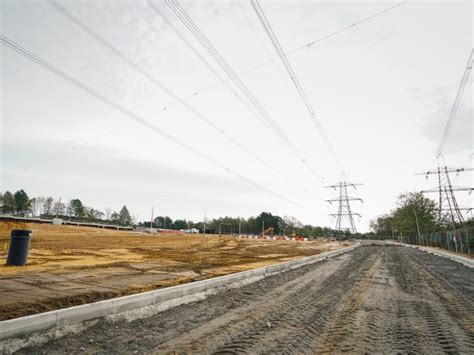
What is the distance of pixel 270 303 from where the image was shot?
7.50 metres

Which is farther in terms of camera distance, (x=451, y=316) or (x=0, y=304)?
(x=451, y=316)

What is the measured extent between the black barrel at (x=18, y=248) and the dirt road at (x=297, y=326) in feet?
26.1

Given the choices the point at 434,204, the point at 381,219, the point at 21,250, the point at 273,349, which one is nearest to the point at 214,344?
the point at 273,349

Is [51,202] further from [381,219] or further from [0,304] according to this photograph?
[0,304]

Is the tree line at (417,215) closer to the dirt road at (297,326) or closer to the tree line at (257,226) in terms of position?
the tree line at (257,226)

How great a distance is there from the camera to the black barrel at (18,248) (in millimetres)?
10773

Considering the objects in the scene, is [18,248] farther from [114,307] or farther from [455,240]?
[455,240]

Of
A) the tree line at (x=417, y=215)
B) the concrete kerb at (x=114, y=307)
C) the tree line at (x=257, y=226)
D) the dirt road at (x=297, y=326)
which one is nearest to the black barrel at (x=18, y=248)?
the concrete kerb at (x=114, y=307)

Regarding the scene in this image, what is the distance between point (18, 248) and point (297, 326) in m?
10.9

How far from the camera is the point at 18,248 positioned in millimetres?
10820

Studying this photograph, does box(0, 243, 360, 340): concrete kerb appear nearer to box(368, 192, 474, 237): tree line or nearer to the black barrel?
the black barrel

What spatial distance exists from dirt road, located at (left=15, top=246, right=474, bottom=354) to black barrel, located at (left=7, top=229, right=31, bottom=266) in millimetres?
7957

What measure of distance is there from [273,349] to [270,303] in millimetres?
3188

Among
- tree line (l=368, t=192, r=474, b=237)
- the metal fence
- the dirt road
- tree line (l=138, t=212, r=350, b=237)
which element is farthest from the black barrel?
tree line (l=138, t=212, r=350, b=237)
